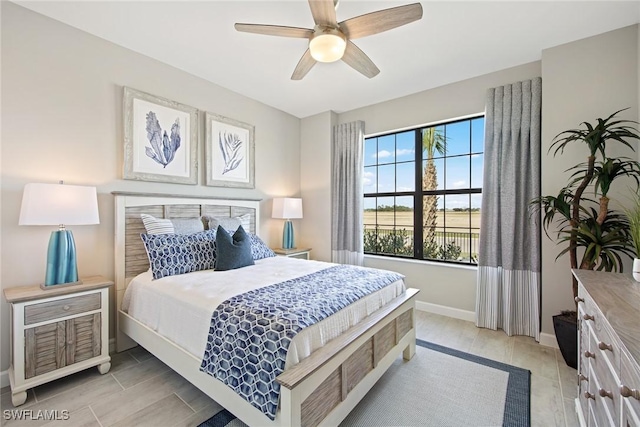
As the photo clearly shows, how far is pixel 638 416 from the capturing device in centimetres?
80

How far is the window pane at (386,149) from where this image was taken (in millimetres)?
4090

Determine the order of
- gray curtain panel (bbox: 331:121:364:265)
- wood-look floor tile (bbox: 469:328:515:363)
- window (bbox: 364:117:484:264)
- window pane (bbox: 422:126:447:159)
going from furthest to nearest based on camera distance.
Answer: gray curtain panel (bbox: 331:121:364:265), window pane (bbox: 422:126:447:159), window (bbox: 364:117:484:264), wood-look floor tile (bbox: 469:328:515:363)

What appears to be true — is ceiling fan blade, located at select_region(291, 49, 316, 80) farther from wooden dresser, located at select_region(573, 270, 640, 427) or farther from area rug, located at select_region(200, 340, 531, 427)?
area rug, located at select_region(200, 340, 531, 427)

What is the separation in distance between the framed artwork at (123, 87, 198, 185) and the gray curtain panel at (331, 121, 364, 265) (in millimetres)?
2001

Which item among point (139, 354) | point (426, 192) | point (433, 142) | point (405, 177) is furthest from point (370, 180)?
point (139, 354)

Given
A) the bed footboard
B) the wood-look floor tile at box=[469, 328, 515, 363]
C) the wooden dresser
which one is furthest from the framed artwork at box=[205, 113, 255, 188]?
the wooden dresser

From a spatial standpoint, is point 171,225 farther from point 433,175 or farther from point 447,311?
point 447,311

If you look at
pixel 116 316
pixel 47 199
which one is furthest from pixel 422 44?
pixel 116 316

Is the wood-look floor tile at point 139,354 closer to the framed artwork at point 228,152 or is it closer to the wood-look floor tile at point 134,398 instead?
the wood-look floor tile at point 134,398

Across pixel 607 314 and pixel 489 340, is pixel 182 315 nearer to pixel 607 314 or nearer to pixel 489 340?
pixel 607 314

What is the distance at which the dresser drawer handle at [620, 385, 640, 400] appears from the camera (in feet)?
2.64

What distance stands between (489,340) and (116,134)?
411 centimetres

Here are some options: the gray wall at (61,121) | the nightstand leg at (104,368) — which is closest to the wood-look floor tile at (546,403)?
the nightstand leg at (104,368)

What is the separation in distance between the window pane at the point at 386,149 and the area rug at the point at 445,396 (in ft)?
8.59
